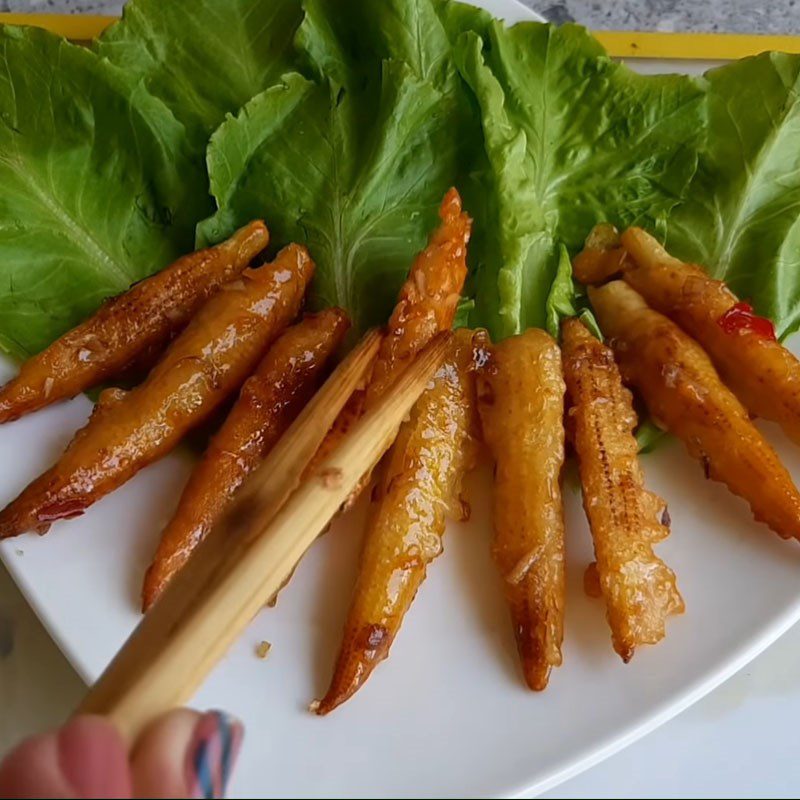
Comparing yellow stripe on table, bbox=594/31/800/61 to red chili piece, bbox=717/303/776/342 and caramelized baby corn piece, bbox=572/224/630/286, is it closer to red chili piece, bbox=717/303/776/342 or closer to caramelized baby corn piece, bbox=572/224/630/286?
caramelized baby corn piece, bbox=572/224/630/286

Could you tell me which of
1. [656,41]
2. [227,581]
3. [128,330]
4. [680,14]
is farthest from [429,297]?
[680,14]

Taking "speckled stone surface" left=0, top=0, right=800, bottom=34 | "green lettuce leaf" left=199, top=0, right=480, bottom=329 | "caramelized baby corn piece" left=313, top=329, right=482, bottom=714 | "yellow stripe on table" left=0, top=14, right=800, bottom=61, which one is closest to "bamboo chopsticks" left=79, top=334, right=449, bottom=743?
"caramelized baby corn piece" left=313, top=329, right=482, bottom=714

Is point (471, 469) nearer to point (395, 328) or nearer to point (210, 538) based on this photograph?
point (395, 328)

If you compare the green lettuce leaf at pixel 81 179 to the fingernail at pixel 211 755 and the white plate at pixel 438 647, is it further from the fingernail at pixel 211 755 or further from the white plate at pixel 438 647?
the fingernail at pixel 211 755

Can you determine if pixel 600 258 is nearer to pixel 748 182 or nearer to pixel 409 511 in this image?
pixel 748 182

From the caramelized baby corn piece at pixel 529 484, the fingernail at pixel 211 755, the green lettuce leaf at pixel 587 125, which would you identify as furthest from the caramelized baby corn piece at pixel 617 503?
the fingernail at pixel 211 755

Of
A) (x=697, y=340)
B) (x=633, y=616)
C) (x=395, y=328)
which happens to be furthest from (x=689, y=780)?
(x=395, y=328)
